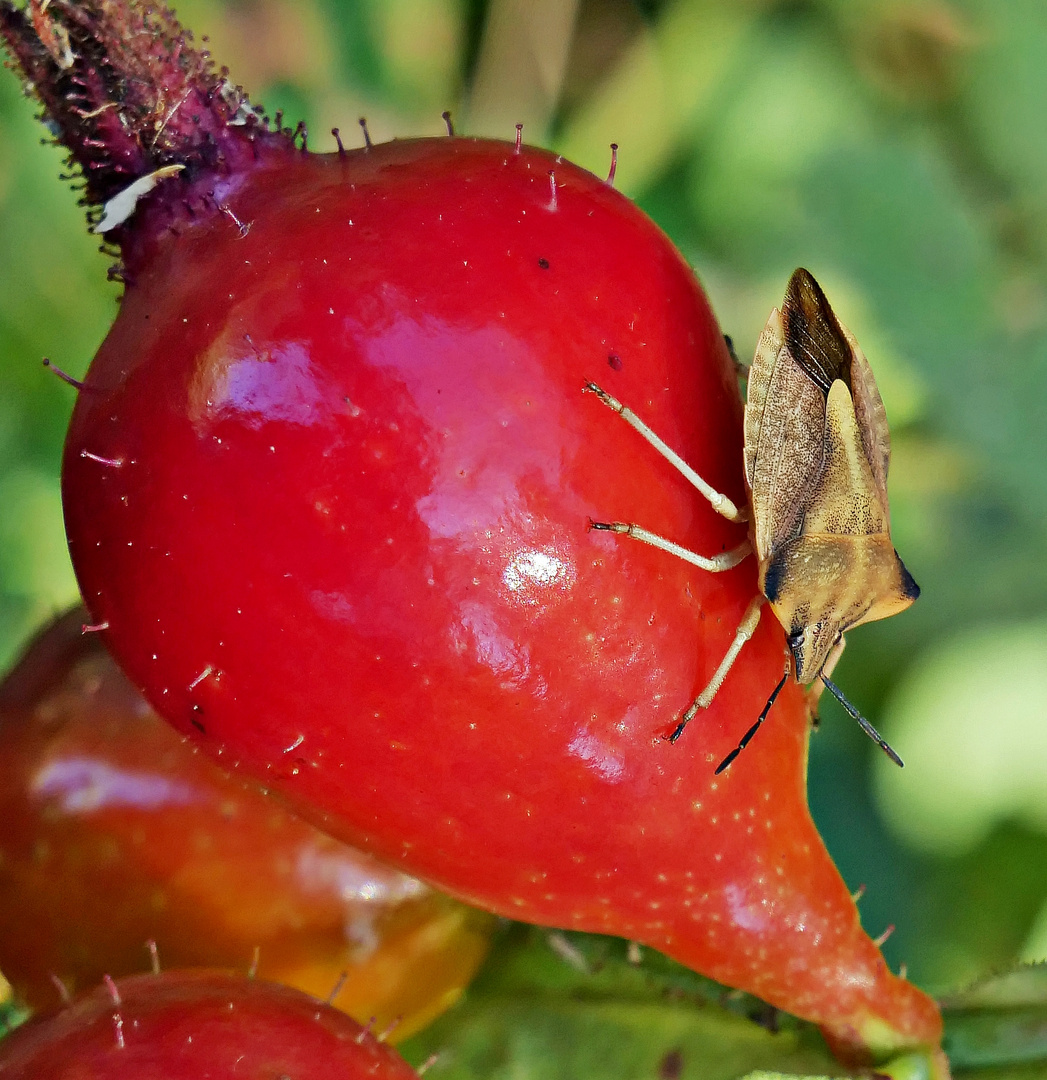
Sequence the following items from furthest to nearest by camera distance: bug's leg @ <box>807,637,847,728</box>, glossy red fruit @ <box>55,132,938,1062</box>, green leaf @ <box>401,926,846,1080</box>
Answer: green leaf @ <box>401,926,846,1080</box>, bug's leg @ <box>807,637,847,728</box>, glossy red fruit @ <box>55,132,938,1062</box>

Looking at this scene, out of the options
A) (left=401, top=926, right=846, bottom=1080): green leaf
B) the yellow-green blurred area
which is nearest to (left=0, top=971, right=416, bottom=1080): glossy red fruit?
(left=401, top=926, right=846, bottom=1080): green leaf

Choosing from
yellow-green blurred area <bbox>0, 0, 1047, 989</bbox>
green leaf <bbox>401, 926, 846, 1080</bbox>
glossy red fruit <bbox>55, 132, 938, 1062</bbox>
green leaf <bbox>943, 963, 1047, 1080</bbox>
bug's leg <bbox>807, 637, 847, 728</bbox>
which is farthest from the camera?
yellow-green blurred area <bbox>0, 0, 1047, 989</bbox>

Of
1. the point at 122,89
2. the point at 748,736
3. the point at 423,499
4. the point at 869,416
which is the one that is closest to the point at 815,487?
the point at 869,416

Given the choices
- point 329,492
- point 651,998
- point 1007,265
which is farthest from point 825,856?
point 1007,265

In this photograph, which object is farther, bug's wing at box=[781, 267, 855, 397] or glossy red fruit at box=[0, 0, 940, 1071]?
bug's wing at box=[781, 267, 855, 397]

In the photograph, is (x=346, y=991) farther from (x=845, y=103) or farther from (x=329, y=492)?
(x=845, y=103)

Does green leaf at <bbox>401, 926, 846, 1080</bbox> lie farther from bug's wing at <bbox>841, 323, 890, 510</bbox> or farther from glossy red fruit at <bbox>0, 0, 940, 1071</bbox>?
bug's wing at <bbox>841, 323, 890, 510</bbox>

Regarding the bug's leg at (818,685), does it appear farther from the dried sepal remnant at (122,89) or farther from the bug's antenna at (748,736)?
the dried sepal remnant at (122,89)

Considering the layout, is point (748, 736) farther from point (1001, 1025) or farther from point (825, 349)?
point (1001, 1025)
